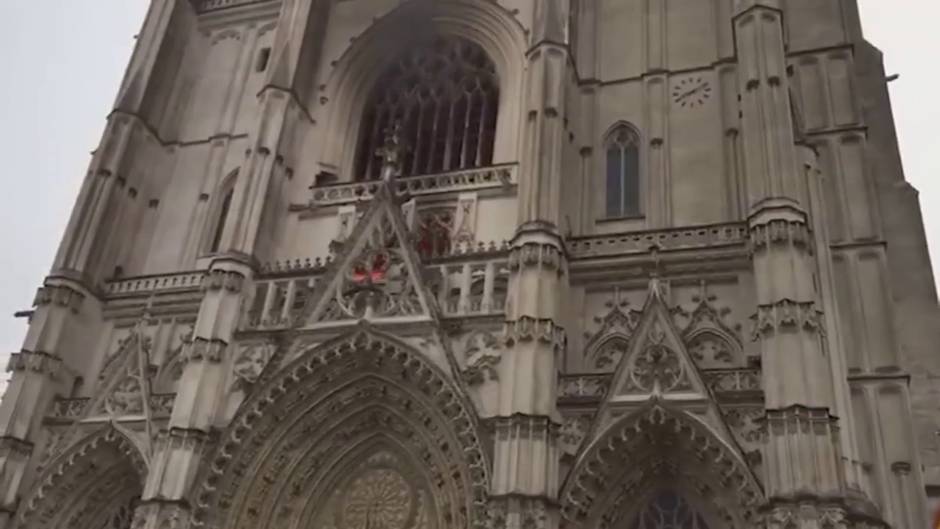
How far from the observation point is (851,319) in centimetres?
1667

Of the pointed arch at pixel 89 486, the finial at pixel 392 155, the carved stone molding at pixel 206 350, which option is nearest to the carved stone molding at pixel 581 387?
the finial at pixel 392 155

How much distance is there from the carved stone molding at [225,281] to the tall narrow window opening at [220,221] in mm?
3103

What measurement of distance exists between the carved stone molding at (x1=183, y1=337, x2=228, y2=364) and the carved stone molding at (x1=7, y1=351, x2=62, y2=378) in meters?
3.42

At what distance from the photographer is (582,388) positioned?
15.5 metres

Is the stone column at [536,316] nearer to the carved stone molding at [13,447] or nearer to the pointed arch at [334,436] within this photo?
the pointed arch at [334,436]

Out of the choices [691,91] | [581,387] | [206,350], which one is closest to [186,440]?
[206,350]

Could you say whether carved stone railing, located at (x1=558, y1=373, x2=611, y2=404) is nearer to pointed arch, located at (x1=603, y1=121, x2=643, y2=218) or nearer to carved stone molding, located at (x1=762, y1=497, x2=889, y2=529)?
carved stone molding, located at (x1=762, y1=497, x2=889, y2=529)

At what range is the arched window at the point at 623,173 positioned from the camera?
1850cm

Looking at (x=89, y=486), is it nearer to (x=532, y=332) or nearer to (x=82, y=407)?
(x=82, y=407)

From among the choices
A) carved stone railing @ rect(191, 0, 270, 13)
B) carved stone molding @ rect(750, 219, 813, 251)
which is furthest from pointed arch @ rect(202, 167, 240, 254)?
carved stone molding @ rect(750, 219, 813, 251)

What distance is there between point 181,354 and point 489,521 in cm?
856

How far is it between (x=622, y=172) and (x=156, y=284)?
10.8 m

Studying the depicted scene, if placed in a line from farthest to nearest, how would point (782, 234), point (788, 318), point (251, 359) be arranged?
point (251, 359), point (782, 234), point (788, 318)

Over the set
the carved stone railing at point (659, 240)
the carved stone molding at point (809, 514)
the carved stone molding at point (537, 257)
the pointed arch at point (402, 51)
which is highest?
the pointed arch at point (402, 51)
